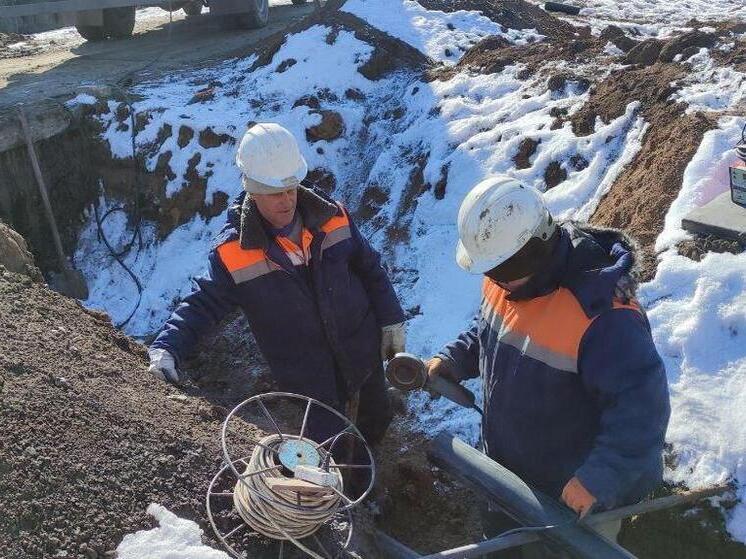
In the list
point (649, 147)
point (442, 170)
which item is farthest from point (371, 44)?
point (649, 147)

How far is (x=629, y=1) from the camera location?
12.1m

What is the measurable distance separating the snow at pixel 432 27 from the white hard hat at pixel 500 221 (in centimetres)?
649

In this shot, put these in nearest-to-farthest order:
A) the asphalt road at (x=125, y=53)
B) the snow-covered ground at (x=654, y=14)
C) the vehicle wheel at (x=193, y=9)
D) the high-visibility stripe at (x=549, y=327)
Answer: the high-visibility stripe at (x=549, y=327)
the asphalt road at (x=125, y=53)
the snow-covered ground at (x=654, y=14)
the vehicle wheel at (x=193, y=9)

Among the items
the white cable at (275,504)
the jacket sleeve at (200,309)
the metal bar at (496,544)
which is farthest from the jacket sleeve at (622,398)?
the jacket sleeve at (200,309)

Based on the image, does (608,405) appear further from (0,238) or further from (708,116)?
(0,238)

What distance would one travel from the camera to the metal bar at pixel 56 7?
33.2 ft

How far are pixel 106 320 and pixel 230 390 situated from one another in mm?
→ 1165

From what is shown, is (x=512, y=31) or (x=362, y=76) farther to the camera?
(x=512, y=31)

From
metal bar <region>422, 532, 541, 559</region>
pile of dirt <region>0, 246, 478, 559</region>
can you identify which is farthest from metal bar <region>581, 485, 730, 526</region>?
pile of dirt <region>0, 246, 478, 559</region>

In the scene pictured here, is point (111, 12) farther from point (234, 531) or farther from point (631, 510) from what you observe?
point (631, 510)

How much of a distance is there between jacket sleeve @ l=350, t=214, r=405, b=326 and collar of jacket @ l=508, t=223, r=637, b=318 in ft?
4.35

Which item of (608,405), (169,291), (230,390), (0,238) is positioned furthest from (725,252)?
(169,291)

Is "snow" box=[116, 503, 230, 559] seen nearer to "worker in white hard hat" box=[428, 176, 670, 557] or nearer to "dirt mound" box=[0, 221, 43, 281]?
"worker in white hard hat" box=[428, 176, 670, 557]

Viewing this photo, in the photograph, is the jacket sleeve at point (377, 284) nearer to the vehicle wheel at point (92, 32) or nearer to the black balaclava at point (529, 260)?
the black balaclava at point (529, 260)
